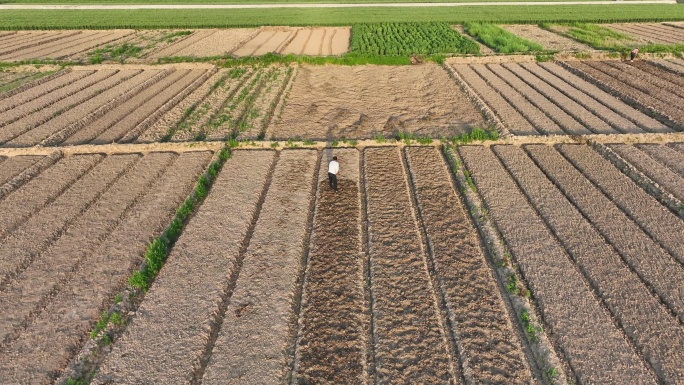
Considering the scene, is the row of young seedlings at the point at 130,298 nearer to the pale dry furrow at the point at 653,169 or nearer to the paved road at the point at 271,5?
the pale dry furrow at the point at 653,169

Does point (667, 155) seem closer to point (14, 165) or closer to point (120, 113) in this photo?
point (120, 113)

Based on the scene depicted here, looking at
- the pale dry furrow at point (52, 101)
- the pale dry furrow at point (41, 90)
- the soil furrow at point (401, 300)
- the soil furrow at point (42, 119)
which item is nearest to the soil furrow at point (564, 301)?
the soil furrow at point (401, 300)

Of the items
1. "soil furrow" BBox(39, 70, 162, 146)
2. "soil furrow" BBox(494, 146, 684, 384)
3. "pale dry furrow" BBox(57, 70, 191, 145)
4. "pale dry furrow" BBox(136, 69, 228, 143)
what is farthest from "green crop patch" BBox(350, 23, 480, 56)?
"soil furrow" BBox(494, 146, 684, 384)

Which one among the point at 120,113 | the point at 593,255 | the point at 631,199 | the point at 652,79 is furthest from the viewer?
the point at 652,79

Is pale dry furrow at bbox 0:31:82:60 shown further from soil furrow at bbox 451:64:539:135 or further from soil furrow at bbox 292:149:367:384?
soil furrow at bbox 451:64:539:135

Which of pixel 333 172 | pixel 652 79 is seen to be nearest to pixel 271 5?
pixel 652 79
